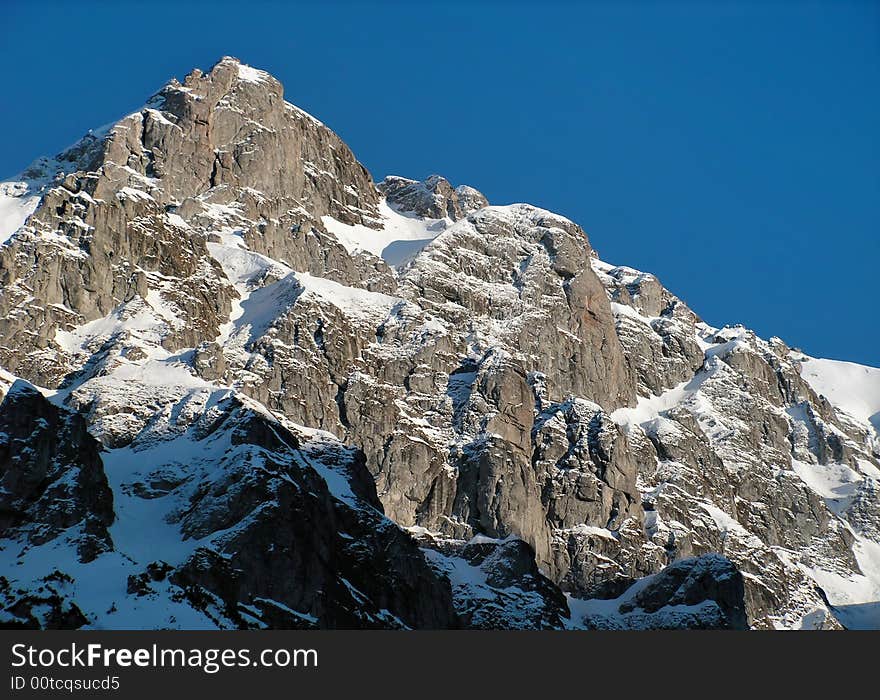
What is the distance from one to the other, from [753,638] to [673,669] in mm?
10525

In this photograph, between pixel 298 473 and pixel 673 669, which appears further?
pixel 298 473

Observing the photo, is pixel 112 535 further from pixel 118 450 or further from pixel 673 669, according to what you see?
pixel 673 669

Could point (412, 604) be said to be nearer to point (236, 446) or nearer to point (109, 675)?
point (236, 446)

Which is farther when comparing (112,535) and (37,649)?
(112,535)

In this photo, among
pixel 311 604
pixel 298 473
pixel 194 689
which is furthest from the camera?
pixel 298 473

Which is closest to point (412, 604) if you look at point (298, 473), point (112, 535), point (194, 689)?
point (298, 473)

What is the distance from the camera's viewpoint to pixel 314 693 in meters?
98.3

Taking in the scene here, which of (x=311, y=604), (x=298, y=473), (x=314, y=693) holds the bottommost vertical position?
(x=314, y=693)

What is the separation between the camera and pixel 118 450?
198 metres

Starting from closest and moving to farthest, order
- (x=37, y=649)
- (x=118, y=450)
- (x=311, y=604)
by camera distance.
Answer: (x=37, y=649) → (x=311, y=604) → (x=118, y=450)

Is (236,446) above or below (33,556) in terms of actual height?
above

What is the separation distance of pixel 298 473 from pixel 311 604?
17623 mm

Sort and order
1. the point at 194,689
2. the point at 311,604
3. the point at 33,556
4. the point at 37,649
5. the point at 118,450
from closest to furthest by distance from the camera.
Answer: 1. the point at 194,689
2. the point at 37,649
3. the point at 33,556
4. the point at 311,604
5. the point at 118,450

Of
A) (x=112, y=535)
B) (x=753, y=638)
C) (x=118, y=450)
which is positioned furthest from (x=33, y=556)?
(x=753, y=638)
